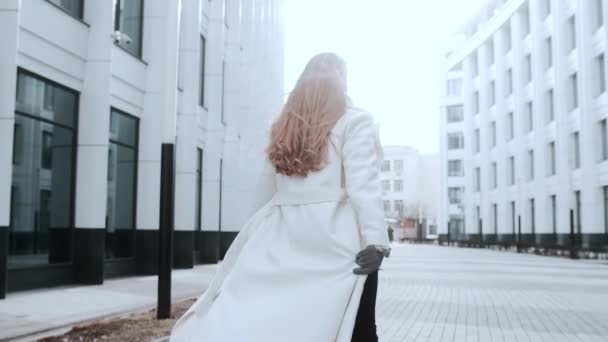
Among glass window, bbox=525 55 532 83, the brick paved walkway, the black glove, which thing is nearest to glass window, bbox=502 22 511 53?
glass window, bbox=525 55 532 83

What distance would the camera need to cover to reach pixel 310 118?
349 centimetres

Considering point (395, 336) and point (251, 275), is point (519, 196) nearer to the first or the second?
point (395, 336)

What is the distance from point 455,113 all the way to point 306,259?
82.0m

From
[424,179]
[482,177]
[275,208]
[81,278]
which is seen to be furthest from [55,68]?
[424,179]

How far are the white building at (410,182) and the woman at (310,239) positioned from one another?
354ft

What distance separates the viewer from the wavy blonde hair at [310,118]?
341 centimetres

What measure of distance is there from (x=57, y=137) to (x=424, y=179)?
104 meters

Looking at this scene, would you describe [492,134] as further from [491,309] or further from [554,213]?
[491,309]

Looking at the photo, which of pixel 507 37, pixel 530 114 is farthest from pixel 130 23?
pixel 507 37

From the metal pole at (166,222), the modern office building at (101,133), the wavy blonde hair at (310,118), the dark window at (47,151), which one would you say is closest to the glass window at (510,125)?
the modern office building at (101,133)

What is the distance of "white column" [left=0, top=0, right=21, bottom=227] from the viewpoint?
10281 millimetres

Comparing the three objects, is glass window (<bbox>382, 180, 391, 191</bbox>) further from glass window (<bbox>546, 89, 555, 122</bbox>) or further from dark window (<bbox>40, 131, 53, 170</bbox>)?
dark window (<bbox>40, 131, 53, 170</bbox>)

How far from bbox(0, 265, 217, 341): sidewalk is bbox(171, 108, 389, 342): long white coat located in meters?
4.46

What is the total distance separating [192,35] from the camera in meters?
19.3
